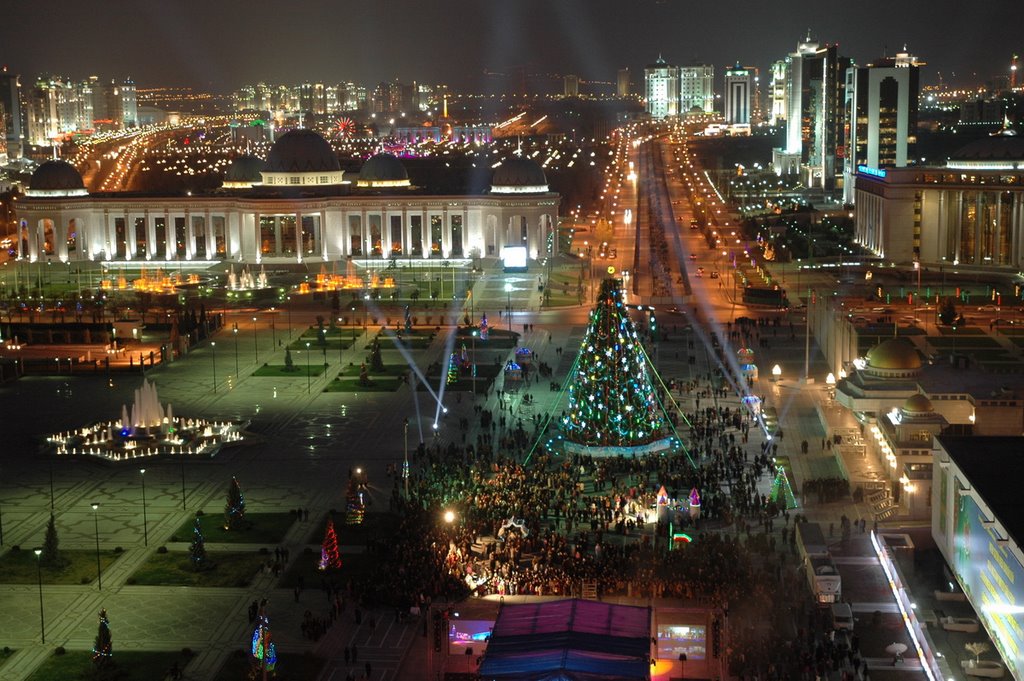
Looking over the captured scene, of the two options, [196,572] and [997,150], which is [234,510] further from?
[997,150]

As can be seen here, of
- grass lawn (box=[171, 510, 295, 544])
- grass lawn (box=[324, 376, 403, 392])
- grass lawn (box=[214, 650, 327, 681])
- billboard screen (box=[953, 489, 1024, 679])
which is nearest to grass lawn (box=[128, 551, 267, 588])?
grass lawn (box=[171, 510, 295, 544])

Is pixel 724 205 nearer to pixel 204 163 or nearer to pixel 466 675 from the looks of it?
pixel 204 163

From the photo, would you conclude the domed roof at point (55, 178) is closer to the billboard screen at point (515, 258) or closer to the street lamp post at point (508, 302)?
the billboard screen at point (515, 258)

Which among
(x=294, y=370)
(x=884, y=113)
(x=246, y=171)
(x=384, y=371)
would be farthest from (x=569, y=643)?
(x=884, y=113)

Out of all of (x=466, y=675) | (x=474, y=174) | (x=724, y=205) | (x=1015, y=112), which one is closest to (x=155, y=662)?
(x=466, y=675)

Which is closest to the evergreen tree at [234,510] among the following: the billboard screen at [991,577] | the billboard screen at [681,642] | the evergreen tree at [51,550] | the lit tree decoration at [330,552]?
the lit tree decoration at [330,552]

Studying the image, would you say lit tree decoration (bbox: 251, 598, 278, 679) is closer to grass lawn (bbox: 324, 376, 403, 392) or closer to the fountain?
the fountain

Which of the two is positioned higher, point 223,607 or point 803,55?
point 803,55
